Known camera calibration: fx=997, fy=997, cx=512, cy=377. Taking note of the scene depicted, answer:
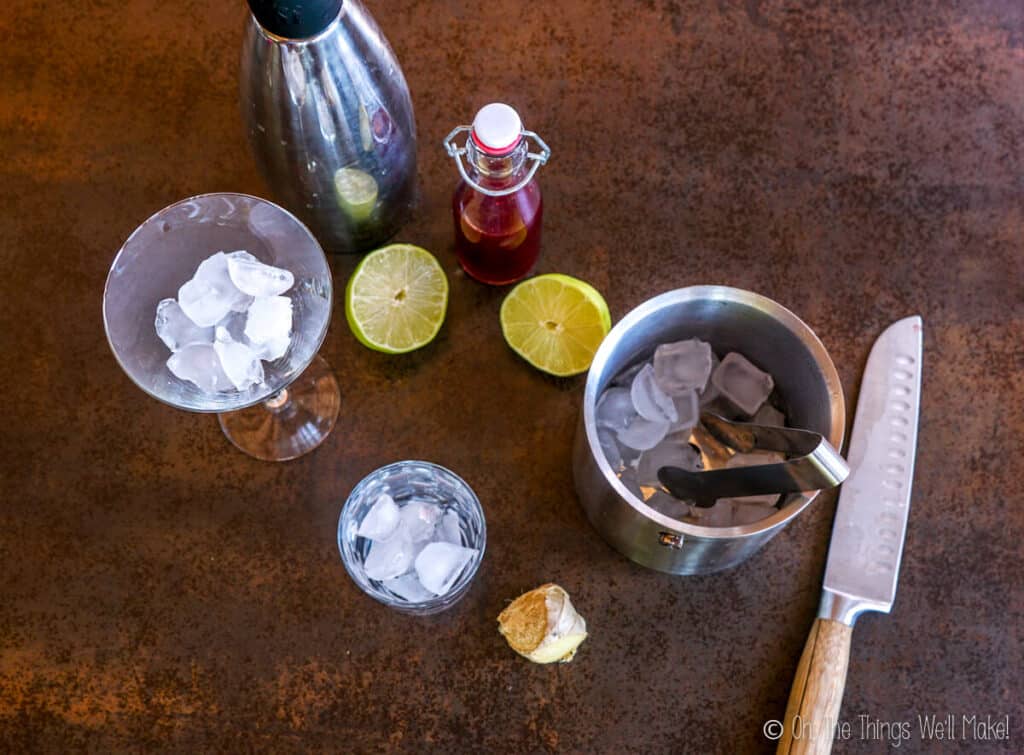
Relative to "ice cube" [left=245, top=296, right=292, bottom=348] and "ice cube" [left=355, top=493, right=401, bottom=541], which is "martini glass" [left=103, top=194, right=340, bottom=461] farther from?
"ice cube" [left=355, top=493, right=401, bottom=541]

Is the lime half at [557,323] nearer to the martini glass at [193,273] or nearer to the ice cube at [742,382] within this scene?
the ice cube at [742,382]

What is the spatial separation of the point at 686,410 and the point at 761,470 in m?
0.26

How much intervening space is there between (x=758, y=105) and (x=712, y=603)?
0.73 m

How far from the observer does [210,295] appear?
1.20 metres

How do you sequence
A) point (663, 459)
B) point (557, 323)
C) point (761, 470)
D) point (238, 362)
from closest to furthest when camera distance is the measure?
point (761, 470) < point (238, 362) < point (663, 459) < point (557, 323)

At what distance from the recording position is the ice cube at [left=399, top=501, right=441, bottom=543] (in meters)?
1.35

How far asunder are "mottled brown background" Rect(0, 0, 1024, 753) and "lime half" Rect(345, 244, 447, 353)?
42mm

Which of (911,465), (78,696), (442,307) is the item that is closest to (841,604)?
(911,465)

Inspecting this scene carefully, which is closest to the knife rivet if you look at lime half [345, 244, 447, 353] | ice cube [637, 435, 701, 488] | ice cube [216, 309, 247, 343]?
ice cube [637, 435, 701, 488]

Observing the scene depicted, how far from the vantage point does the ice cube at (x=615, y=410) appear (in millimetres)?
1293

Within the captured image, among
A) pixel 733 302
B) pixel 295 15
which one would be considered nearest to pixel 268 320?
pixel 295 15

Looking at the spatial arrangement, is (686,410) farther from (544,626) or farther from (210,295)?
(210,295)

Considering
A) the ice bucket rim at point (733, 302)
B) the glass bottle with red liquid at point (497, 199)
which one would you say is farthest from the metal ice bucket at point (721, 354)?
the glass bottle with red liquid at point (497, 199)

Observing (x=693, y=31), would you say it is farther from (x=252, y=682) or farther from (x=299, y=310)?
(x=252, y=682)
